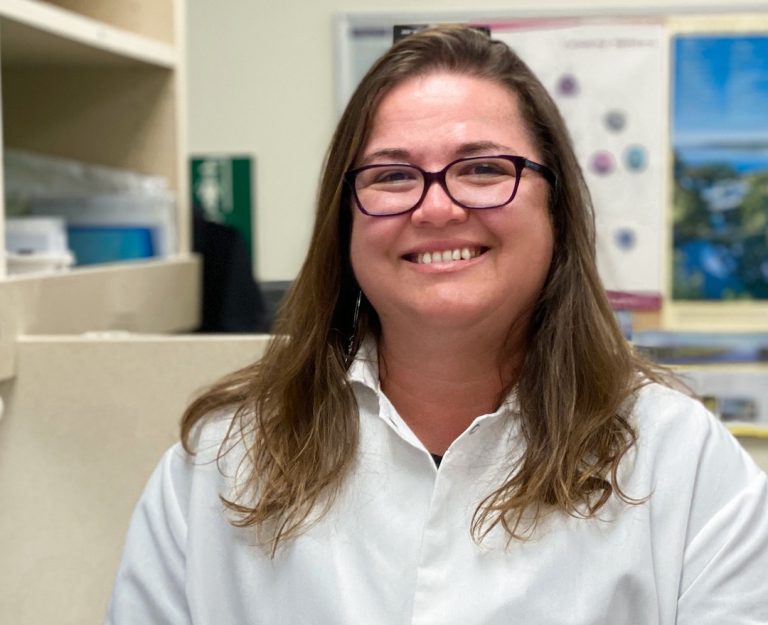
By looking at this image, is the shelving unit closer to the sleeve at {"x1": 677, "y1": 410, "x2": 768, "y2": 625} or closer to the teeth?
the teeth

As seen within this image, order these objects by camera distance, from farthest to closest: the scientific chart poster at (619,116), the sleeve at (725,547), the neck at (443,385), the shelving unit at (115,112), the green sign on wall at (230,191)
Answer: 1. the green sign on wall at (230,191)
2. the scientific chart poster at (619,116)
3. the shelving unit at (115,112)
4. the neck at (443,385)
5. the sleeve at (725,547)

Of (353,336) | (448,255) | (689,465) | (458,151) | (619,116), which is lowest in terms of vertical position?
(689,465)

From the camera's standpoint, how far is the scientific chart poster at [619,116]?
200 centimetres

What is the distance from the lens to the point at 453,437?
1173 millimetres

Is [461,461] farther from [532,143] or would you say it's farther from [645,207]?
[645,207]

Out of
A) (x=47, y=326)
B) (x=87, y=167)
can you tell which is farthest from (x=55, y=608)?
(x=87, y=167)

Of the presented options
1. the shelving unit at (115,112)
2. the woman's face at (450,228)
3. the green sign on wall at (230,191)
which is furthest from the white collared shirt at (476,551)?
the green sign on wall at (230,191)

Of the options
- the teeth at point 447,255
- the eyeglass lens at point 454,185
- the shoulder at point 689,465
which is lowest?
the shoulder at point 689,465

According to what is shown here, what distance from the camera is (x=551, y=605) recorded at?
1.04 metres

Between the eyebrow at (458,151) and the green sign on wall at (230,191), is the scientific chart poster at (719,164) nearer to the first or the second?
the green sign on wall at (230,191)

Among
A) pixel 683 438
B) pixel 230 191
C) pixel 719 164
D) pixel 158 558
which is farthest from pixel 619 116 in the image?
pixel 158 558

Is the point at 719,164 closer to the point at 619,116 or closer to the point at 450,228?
the point at 619,116

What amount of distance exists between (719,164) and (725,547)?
1217mm

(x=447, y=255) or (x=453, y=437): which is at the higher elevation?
(x=447, y=255)
